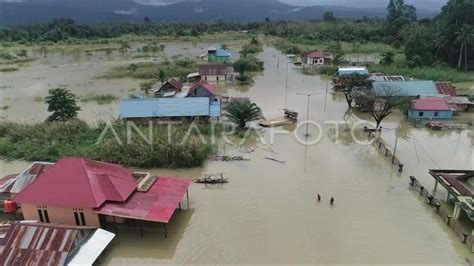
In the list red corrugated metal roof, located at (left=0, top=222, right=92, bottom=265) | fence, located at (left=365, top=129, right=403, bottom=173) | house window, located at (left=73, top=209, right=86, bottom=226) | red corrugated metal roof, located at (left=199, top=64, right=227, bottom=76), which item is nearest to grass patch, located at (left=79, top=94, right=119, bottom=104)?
red corrugated metal roof, located at (left=199, top=64, right=227, bottom=76)

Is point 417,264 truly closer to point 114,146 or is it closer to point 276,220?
point 276,220

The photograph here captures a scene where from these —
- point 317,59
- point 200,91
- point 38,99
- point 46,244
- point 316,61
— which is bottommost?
point 46,244

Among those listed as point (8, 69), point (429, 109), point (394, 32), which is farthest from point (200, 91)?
point (394, 32)

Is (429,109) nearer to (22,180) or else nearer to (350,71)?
(350,71)

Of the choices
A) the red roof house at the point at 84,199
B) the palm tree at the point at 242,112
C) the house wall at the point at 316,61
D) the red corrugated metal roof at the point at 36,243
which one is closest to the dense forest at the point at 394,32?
the house wall at the point at 316,61

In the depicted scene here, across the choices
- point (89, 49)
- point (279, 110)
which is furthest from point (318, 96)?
point (89, 49)

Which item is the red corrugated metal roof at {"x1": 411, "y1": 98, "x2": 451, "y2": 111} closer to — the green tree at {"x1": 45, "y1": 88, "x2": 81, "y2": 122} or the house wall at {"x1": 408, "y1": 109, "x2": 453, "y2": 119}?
the house wall at {"x1": 408, "y1": 109, "x2": 453, "y2": 119}
